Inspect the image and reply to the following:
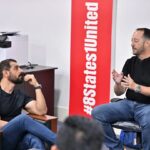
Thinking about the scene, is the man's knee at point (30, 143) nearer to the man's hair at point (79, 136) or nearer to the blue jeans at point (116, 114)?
the blue jeans at point (116, 114)

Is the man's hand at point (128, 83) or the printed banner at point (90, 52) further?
the printed banner at point (90, 52)

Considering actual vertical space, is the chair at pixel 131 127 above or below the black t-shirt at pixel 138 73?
below

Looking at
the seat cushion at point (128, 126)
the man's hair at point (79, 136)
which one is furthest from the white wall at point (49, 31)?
the man's hair at point (79, 136)

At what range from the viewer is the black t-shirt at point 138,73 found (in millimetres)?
3620

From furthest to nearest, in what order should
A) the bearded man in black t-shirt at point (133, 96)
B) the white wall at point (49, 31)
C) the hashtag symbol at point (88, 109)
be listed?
1. the white wall at point (49, 31)
2. the hashtag symbol at point (88, 109)
3. the bearded man in black t-shirt at point (133, 96)

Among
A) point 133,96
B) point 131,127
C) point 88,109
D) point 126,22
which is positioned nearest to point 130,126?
point 131,127

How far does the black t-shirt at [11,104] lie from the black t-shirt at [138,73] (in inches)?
40.7

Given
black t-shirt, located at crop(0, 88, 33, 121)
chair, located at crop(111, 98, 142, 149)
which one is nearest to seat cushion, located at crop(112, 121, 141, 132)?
chair, located at crop(111, 98, 142, 149)

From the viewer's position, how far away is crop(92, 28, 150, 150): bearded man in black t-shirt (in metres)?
3.54

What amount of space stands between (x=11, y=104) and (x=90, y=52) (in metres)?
1.40

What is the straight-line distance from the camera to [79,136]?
1.33 meters

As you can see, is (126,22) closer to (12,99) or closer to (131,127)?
(131,127)

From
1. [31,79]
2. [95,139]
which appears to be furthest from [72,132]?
[31,79]

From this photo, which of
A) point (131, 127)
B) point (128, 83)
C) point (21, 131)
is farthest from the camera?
point (128, 83)
